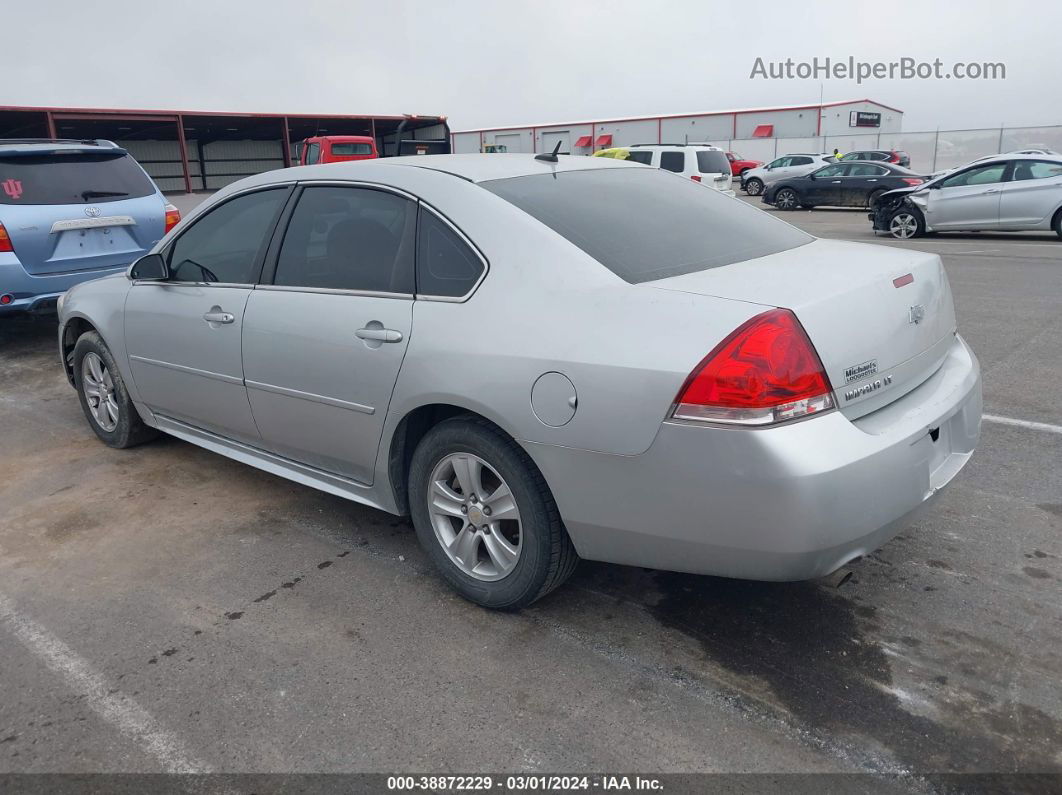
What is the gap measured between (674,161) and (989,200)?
8.68 m

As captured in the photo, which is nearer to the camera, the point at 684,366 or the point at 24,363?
the point at 684,366

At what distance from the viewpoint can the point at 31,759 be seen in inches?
99.4

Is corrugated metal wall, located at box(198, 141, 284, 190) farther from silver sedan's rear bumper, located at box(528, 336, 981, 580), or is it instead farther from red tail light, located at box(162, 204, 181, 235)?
silver sedan's rear bumper, located at box(528, 336, 981, 580)

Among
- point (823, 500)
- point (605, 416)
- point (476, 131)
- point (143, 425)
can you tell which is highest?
point (476, 131)

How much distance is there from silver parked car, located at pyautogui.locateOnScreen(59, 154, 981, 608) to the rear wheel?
21.2 m

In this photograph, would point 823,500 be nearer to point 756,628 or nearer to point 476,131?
point 756,628

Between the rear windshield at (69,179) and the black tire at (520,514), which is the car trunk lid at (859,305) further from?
the rear windshield at (69,179)

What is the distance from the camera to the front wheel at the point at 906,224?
1539 cm

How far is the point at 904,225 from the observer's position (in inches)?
613

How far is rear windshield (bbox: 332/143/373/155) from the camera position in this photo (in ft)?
73.2

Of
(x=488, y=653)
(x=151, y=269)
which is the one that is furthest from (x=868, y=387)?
(x=151, y=269)

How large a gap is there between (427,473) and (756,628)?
4.29 ft

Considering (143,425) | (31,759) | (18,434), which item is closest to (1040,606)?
(31,759)

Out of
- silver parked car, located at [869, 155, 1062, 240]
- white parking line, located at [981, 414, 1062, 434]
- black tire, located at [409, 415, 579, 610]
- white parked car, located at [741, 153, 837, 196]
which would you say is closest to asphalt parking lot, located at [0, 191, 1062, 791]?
black tire, located at [409, 415, 579, 610]
